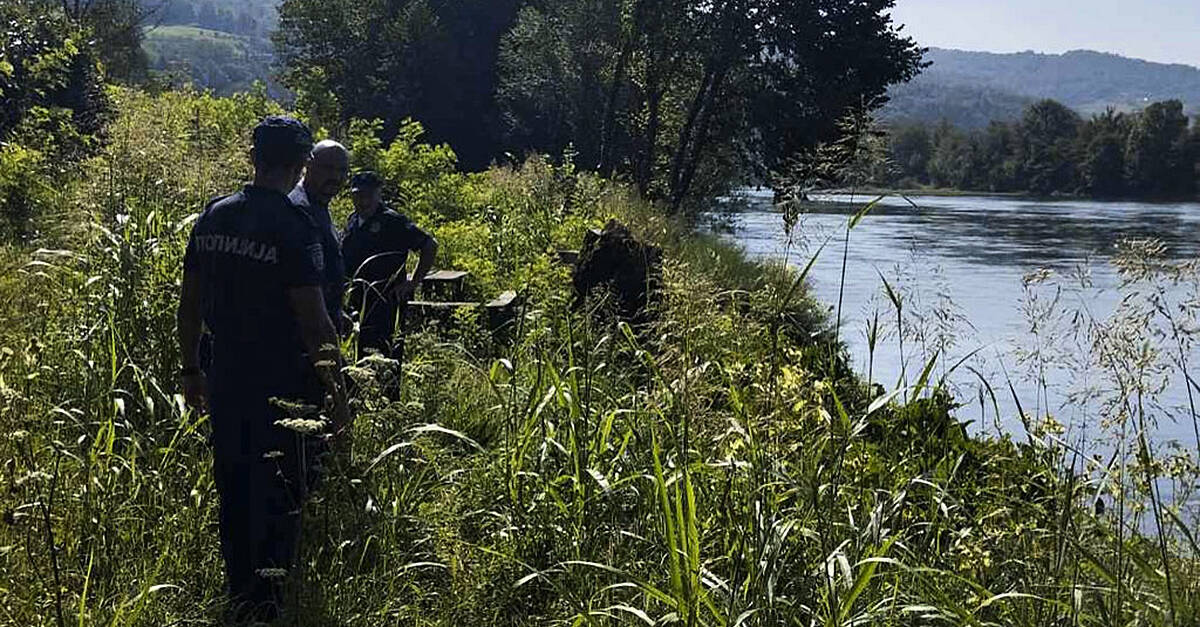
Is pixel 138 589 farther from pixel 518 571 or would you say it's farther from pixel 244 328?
pixel 518 571

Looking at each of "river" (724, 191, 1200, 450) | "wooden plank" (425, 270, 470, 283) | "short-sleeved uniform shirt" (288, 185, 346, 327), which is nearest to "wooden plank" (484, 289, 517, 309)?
"wooden plank" (425, 270, 470, 283)

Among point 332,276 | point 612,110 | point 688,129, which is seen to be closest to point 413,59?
point 612,110

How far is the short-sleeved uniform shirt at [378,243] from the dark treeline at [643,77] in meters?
17.1

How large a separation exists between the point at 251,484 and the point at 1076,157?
209 ft

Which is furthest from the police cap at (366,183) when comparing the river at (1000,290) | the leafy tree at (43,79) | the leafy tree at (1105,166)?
the leafy tree at (1105,166)

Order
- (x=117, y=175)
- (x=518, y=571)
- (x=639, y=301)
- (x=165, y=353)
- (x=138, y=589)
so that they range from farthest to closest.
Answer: (x=639, y=301) < (x=117, y=175) < (x=165, y=353) < (x=518, y=571) < (x=138, y=589)

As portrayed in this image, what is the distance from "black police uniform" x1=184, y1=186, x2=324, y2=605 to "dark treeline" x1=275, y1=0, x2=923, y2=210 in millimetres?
19747

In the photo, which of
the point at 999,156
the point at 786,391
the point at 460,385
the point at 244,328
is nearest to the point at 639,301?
the point at 460,385

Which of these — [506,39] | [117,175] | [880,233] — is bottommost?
[880,233]

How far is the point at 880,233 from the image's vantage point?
1261 inches

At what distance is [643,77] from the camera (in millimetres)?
28609

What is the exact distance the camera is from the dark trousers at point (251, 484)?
3.49 meters

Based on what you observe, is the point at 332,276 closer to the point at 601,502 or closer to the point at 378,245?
the point at 601,502

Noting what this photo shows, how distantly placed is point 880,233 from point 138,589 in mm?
30373
